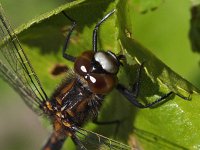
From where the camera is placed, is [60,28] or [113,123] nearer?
[60,28]

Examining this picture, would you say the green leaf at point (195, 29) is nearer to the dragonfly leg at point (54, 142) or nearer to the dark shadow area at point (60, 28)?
the dark shadow area at point (60, 28)

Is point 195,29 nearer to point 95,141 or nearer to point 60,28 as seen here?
point 60,28

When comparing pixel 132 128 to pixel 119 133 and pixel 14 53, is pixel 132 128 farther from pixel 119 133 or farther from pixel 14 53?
pixel 14 53

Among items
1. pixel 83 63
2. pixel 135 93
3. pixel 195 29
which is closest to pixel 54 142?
pixel 83 63

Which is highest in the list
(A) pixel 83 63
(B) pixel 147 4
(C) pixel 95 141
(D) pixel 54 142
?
(B) pixel 147 4

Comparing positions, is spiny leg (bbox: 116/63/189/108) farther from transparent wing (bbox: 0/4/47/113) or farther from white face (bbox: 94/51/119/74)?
transparent wing (bbox: 0/4/47/113)

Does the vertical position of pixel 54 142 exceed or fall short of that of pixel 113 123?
it falls short
